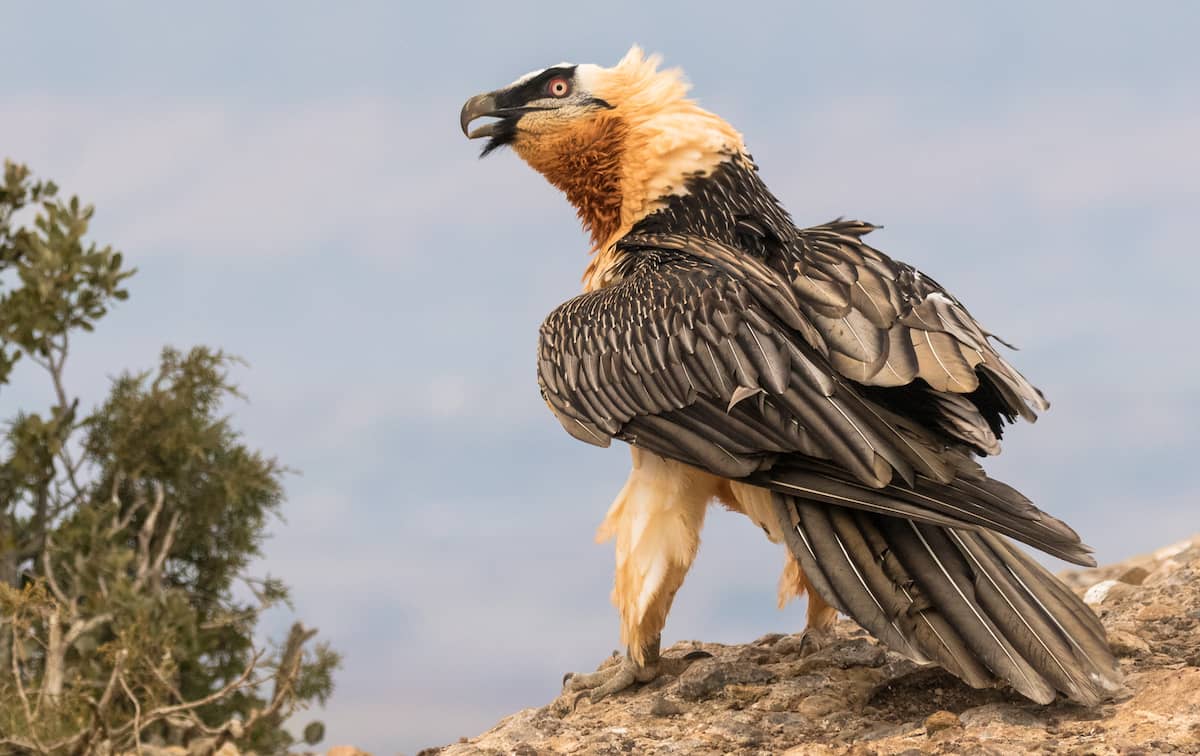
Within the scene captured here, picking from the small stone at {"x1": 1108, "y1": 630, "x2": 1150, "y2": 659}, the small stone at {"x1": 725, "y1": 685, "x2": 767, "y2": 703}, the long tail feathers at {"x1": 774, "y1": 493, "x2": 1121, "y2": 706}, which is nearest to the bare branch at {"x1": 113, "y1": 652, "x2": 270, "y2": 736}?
the small stone at {"x1": 725, "y1": 685, "x2": 767, "y2": 703}

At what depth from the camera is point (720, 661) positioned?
7.53 m

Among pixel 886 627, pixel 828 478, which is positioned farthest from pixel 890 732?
pixel 828 478

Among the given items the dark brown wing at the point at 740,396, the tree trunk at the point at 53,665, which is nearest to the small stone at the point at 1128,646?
the dark brown wing at the point at 740,396

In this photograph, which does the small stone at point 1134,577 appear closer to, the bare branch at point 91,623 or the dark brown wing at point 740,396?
the dark brown wing at point 740,396

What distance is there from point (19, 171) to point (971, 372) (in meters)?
17.9

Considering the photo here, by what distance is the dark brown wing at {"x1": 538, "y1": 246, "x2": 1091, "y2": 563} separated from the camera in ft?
19.4

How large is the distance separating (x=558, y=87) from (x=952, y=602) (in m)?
4.04

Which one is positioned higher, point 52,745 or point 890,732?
point 52,745

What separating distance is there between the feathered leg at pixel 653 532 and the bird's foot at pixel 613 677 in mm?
274

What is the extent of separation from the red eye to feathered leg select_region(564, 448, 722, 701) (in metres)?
2.50

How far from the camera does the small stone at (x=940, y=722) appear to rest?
237 inches

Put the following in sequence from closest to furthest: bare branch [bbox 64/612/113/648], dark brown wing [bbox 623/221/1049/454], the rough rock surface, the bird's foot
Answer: the rough rock surface
dark brown wing [bbox 623/221/1049/454]
the bird's foot
bare branch [bbox 64/612/113/648]

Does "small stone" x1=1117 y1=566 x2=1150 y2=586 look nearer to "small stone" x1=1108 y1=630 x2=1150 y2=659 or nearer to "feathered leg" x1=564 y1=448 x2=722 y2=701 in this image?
"small stone" x1=1108 y1=630 x2=1150 y2=659

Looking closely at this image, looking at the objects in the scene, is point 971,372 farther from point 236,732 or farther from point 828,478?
point 236,732
